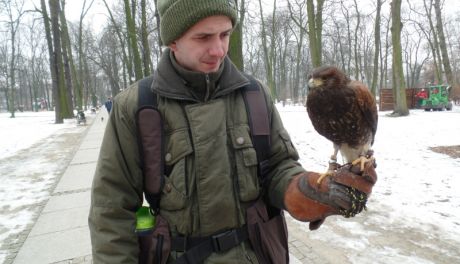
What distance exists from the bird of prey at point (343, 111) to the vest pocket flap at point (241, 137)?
0.63 metres

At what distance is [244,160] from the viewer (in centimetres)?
181

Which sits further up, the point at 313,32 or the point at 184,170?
the point at 313,32

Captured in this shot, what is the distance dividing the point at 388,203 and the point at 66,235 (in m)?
4.55

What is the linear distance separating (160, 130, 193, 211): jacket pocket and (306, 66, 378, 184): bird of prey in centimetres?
92

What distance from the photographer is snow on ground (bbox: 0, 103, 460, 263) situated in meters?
4.17

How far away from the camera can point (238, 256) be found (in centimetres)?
177

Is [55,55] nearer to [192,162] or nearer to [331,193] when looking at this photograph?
[192,162]

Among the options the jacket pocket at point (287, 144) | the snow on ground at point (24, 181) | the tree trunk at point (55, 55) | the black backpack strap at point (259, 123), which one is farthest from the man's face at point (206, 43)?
the tree trunk at point (55, 55)

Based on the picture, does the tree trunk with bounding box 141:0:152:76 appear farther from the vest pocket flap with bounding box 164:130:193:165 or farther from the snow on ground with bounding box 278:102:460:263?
the vest pocket flap with bounding box 164:130:193:165

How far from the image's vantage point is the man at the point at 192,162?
173 centimetres

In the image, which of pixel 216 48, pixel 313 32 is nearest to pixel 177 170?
pixel 216 48

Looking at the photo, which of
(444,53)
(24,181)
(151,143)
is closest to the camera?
(151,143)

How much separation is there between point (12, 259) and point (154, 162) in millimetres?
3380

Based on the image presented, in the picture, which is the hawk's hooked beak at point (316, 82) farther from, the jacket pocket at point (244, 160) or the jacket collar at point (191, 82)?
the jacket pocket at point (244, 160)
